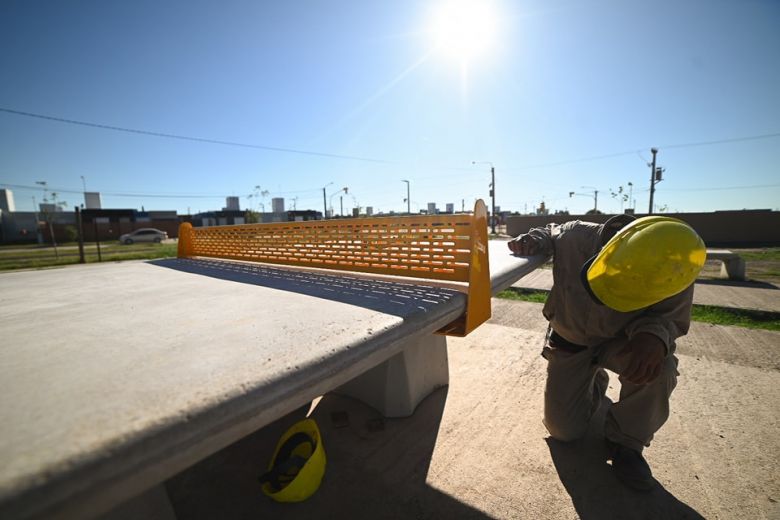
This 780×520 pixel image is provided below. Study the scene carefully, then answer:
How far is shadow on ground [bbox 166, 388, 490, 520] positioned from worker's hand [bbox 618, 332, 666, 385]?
49.3 inches

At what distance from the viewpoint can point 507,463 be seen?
251cm

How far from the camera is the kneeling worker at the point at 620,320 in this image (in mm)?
1672

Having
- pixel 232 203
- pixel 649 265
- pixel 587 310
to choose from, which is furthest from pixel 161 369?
pixel 232 203

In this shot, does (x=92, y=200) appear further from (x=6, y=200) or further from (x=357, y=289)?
(x=357, y=289)

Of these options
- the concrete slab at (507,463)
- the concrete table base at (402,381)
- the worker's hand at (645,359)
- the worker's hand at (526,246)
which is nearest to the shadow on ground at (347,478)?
the concrete slab at (507,463)

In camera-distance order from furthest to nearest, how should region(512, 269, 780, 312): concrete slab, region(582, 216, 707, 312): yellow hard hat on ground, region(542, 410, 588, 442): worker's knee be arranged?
region(512, 269, 780, 312): concrete slab
region(542, 410, 588, 442): worker's knee
region(582, 216, 707, 312): yellow hard hat on ground

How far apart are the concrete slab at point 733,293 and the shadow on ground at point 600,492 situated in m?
3.38

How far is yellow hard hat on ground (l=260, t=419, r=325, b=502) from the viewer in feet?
7.24

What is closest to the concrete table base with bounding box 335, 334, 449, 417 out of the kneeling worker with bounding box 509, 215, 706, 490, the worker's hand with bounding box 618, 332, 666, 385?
the kneeling worker with bounding box 509, 215, 706, 490

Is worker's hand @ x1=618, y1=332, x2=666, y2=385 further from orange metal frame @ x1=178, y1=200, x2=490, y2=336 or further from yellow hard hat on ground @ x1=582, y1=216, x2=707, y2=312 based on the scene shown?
orange metal frame @ x1=178, y1=200, x2=490, y2=336

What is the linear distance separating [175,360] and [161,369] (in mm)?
78

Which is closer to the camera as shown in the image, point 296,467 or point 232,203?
point 296,467

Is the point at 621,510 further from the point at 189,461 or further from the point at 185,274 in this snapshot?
the point at 185,274

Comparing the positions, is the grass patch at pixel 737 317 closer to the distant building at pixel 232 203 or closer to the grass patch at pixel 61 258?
the grass patch at pixel 61 258
